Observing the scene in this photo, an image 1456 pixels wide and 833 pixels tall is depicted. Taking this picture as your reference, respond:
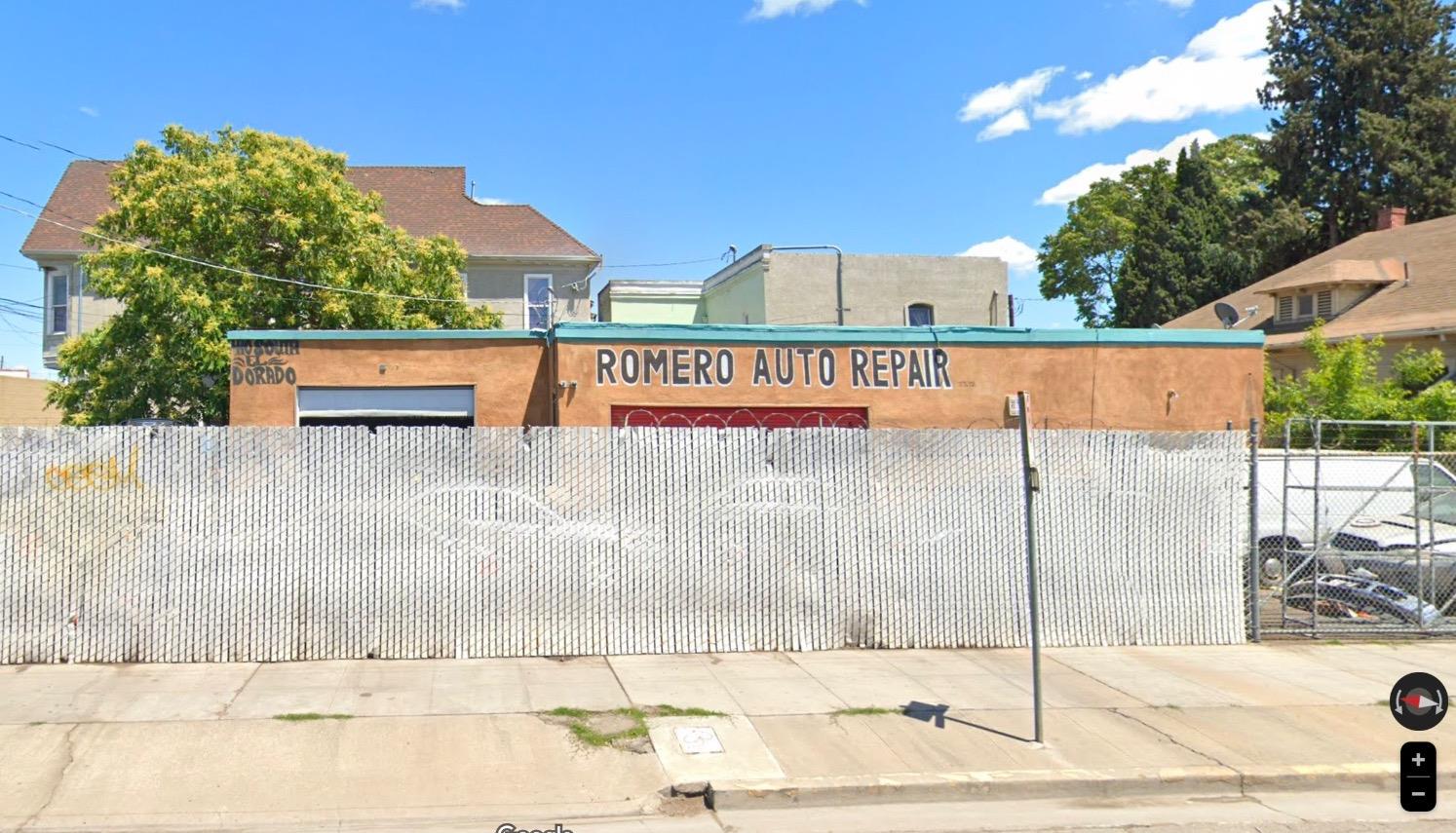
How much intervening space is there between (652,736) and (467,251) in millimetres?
26174

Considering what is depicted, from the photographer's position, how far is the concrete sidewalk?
22.9 feet

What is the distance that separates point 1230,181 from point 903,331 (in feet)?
152

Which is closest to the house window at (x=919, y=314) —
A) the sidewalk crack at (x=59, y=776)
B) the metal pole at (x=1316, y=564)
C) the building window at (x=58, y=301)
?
the metal pole at (x=1316, y=564)

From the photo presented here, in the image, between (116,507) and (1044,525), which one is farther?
(1044,525)

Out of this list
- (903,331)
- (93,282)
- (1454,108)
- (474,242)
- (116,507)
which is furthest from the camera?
(1454,108)

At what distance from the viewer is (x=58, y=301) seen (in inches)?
1257

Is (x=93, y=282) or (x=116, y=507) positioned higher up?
(x=93, y=282)

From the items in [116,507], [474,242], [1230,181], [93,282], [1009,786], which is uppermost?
[1230,181]

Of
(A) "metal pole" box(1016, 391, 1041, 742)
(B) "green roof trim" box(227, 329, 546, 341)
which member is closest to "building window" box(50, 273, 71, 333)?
(B) "green roof trim" box(227, 329, 546, 341)

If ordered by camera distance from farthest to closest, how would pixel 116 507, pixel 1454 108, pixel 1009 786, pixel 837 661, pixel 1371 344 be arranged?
pixel 1454 108, pixel 1371 344, pixel 837 661, pixel 116 507, pixel 1009 786

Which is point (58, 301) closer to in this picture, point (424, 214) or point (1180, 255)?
point (424, 214)

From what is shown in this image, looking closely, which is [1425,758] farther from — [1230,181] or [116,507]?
[1230,181]

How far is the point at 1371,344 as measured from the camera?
25328mm

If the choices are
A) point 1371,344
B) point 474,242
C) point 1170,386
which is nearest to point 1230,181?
point 1371,344
